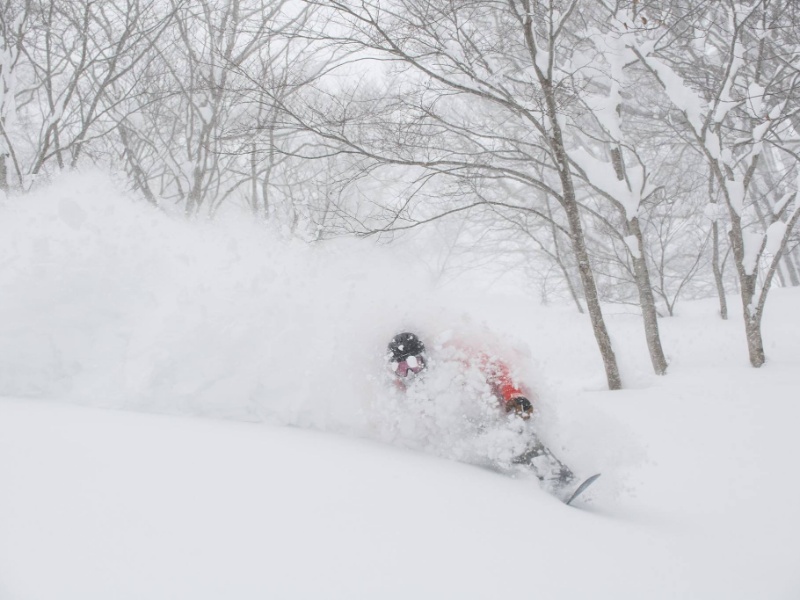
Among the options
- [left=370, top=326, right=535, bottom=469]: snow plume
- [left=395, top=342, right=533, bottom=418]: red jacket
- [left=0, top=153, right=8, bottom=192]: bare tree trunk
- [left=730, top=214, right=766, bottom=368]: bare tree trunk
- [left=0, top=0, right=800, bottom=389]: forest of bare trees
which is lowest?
[left=370, top=326, right=535, bottom=469]: snow plume

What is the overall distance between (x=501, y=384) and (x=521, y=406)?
178mm

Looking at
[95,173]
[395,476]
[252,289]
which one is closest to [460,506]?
[395,476]

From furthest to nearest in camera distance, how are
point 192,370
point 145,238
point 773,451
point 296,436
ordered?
point 145,238
point 773,451
point 192,370
point 296,436

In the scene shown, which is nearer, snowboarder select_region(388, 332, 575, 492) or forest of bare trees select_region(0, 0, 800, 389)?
snowboarder select_region(388, 332, 575, 492)

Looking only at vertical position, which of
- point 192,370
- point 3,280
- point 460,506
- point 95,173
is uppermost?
point 95,173

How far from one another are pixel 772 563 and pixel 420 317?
2.21 metres

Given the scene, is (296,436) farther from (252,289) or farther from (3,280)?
(3,280)

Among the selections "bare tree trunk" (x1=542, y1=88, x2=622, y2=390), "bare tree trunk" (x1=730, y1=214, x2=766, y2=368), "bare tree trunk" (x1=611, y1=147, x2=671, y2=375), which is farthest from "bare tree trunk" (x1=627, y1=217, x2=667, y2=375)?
"bare tree trunk" (x1=542, y1=88, x2=622, y2=390)

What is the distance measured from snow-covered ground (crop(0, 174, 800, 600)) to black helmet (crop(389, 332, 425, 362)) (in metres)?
0.14

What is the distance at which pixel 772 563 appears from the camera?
93.8 inches

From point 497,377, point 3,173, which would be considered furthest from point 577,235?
point 3,173

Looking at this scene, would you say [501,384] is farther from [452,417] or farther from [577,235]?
[577,235]

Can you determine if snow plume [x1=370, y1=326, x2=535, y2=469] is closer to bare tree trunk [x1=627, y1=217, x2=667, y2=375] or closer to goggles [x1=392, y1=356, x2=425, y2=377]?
goggles [x1=392, y1=356, x2=425, y2=377]

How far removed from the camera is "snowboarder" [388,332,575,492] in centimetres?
295
